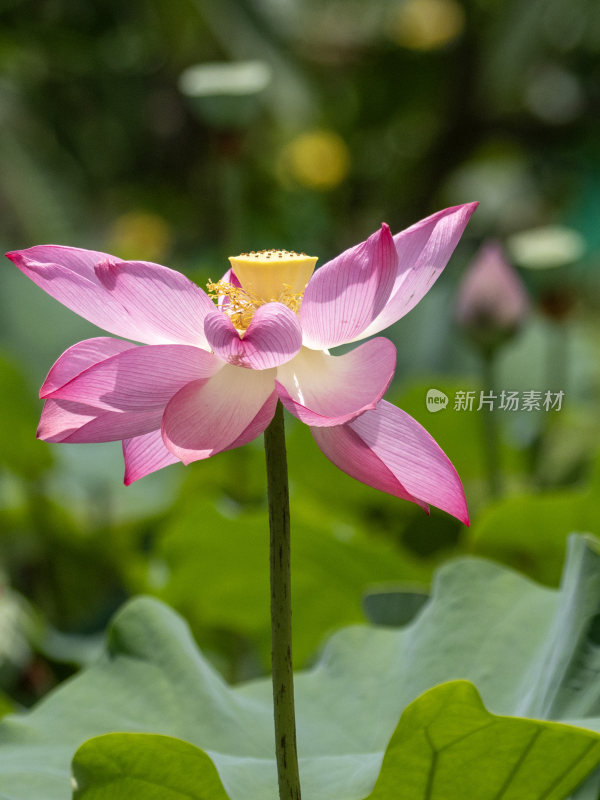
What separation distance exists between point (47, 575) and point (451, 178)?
205 cm

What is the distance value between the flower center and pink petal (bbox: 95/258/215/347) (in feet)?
0.08

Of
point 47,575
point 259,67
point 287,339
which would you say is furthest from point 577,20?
point 287,339

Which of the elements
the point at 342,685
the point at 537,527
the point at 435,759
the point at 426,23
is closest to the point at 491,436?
the point at 537,527

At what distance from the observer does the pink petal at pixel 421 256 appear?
301 millimetres

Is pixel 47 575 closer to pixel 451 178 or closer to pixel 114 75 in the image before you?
pixel 114 75

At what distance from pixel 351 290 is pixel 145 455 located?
91 mm

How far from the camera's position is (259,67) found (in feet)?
3.01

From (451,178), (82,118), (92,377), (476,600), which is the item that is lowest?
(476,600)

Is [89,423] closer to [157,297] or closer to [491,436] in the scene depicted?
[157,297]

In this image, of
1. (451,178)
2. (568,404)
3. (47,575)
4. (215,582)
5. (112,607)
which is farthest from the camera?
(451,178)

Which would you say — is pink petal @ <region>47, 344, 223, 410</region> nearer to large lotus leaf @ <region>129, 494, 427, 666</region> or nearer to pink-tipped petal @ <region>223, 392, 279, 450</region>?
pink-tipped petal @ <region>223, 392, 279, 450</region>

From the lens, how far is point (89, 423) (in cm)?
28

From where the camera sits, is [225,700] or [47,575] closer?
[225,700]

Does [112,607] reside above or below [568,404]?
below
